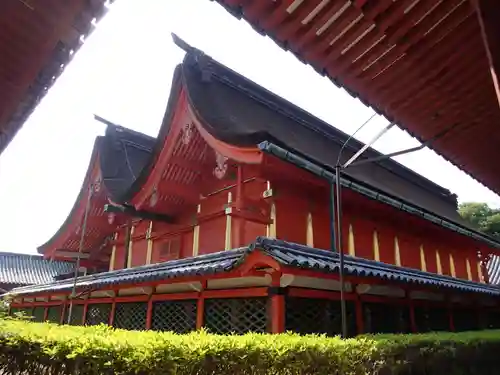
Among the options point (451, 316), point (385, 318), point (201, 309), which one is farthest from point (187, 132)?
point (451, 316)

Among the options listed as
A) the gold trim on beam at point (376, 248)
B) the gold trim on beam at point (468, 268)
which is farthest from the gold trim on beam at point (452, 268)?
the gold trim on beam at point (376, 248)

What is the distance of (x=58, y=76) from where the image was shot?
209cm

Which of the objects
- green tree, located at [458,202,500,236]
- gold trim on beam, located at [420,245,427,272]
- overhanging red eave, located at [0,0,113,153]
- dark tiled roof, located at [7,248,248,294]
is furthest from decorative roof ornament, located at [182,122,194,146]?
green tree, located at [458,202,500,236]

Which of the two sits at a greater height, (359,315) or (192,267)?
(192,267)

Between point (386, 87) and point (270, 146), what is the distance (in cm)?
320

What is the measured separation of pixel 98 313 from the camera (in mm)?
10391

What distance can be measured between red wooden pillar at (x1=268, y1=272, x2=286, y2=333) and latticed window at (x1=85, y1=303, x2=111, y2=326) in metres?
5.93

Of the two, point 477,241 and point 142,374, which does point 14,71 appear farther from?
point 477,241

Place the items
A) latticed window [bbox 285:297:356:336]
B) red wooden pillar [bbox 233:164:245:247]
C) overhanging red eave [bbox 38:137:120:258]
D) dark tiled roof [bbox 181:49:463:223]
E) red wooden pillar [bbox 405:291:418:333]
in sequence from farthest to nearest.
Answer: overhanging red eave [bbox 38:137:120:258] → red wooden pillar [bbox 405:291:418:333] → dark tiled roof [bbox 181:49:463:223] → red wooden pillar [bbox 233:164:245:247] → latticed window [bbox 285:297:356:336]

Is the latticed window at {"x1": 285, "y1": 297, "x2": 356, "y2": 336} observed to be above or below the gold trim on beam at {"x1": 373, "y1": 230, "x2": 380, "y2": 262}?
below

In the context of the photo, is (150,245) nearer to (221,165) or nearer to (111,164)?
(111,164)

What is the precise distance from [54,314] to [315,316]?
1009 cm

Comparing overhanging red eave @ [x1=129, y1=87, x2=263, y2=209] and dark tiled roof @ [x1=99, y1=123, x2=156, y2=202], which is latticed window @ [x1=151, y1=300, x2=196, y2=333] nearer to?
overhanging red eave @ [x1=129, y1=87, x2=263, y2=209]

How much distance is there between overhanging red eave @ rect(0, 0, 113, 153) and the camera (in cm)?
176
